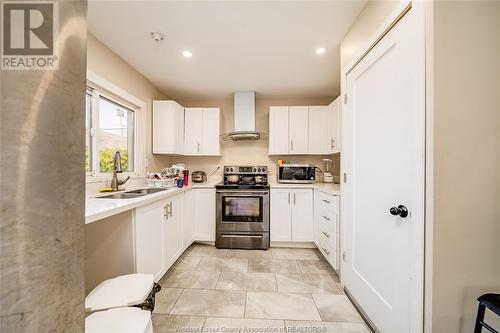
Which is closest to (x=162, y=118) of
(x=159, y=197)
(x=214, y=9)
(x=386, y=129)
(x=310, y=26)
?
(x=159, y=197)

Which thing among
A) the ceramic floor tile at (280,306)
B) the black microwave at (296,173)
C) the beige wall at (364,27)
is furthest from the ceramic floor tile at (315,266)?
the beige wall at (364,27)

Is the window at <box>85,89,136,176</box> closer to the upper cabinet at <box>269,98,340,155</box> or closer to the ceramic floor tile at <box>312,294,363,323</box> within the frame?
the upper cabinet at <box>269,98,340,155</box>

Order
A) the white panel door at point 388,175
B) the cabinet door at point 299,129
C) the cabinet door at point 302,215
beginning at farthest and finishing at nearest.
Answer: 1. the cabinet door at point 299,129
2. the cabinet door at point 302,215
3. the white panel door at point 388,175

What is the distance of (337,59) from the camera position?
7.56 ft

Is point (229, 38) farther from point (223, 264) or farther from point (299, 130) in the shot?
point (223, 264)

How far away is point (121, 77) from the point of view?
229 cm

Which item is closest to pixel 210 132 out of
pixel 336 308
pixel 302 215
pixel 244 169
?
pixel 244 169

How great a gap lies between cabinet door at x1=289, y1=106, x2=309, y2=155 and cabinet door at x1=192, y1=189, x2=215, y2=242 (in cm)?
151

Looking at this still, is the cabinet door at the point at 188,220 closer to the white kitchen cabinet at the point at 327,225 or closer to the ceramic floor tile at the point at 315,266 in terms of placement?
the ceramic floor tile at the point at 315,266

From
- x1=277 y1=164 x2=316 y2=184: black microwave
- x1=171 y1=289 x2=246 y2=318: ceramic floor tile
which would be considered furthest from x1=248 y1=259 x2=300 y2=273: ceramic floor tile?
x1=277 y1=164 x2=316 y2=184: black microwave

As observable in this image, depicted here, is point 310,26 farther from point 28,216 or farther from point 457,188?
point 28,216

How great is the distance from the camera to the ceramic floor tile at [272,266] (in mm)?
2246

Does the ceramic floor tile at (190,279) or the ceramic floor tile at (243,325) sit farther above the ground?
the ceramic floor tile at (190,279)

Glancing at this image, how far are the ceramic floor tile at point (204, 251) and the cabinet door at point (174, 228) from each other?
29 cm
